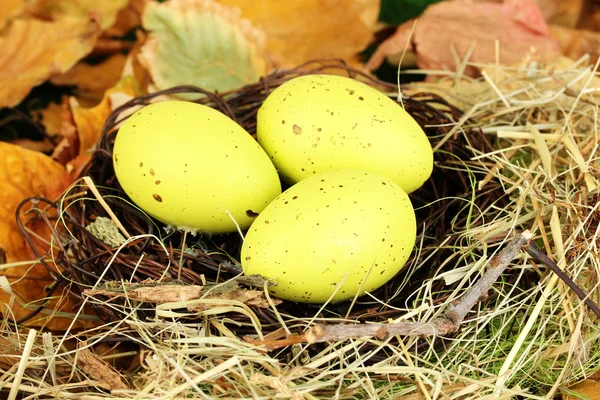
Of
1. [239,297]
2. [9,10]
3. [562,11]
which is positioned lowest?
[239,297]

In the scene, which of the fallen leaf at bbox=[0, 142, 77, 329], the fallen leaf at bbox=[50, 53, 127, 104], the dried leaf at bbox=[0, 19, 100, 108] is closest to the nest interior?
the fallen leaf at bbox=[0, 142, 77, 329]

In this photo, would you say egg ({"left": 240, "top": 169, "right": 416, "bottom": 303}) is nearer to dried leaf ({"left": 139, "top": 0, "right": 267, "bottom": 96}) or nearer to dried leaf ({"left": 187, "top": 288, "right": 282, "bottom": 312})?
dried leaf ({"left": 187, "top": 288, "right": 282, "bottom": 312})

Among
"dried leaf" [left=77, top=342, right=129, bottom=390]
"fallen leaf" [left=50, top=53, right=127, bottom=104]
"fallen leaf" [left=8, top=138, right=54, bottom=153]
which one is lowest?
"dried leaf" [left=77, top=342, right=129, bottom=390]

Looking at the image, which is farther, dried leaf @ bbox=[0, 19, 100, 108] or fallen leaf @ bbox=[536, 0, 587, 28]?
fallen leaf @ bbox=[536, 0, 587, 28]

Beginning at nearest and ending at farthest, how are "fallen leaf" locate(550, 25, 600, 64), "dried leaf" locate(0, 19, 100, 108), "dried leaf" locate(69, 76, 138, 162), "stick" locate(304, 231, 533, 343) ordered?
1. "stick" locate(304, 231, 533, 343)
2. "dried leaf" locate(69, 76, 138, 162)
3. "dried leaf" locate(0, 19, 100, 108)
4. "fallen leaf" locate(550, 25, 600, 64)

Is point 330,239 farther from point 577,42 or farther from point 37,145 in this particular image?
point 577,42

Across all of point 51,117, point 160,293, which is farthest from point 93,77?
point 160,293

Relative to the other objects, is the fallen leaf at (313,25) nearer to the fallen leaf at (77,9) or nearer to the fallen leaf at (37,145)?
the fallen leaf at (77,9)
